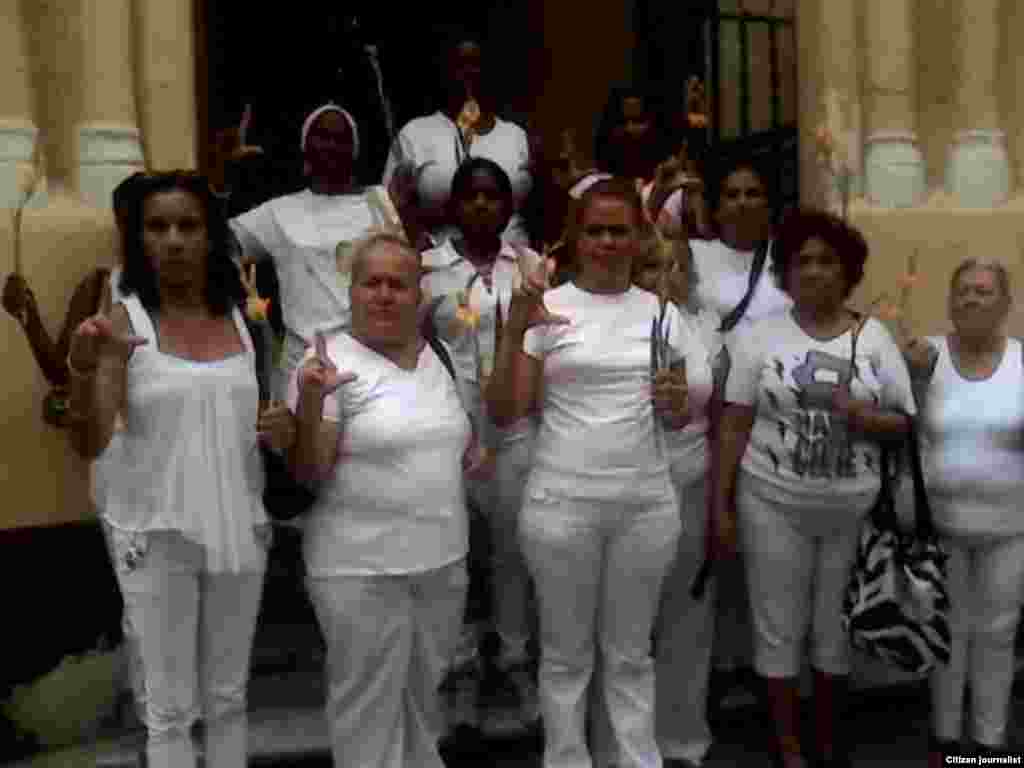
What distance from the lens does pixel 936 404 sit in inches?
183

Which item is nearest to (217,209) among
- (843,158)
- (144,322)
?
(144,322)


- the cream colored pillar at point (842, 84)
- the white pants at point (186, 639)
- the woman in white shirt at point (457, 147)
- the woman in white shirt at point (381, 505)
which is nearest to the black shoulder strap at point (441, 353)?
the woman in white shirt at point (381, 505)

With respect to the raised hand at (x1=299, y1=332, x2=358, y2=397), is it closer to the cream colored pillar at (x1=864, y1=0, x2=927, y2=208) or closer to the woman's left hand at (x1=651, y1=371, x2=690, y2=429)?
the woman's left hand at (x1=651, y1=371, x2=690, y2=429)

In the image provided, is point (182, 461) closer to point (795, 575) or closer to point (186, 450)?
point (186, 450)

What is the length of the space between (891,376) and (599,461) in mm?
945

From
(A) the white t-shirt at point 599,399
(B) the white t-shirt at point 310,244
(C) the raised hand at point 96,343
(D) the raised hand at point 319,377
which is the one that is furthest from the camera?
(B) the white t-shirt at point 310,244

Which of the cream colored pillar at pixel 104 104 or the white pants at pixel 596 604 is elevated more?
the cream colored pillar at pixel 104 104

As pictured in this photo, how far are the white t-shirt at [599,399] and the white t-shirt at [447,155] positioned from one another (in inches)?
41.6

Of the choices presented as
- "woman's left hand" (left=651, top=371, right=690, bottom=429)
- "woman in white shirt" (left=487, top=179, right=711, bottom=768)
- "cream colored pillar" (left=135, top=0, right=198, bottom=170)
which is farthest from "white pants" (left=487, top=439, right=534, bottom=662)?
"cream colored pillar" (left=135, top=0, right=198, bottom=170)

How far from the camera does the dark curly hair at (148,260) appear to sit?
3.92 m

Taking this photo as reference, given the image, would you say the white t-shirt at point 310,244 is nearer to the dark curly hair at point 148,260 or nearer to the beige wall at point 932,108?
the dark curly hair at point 148,260

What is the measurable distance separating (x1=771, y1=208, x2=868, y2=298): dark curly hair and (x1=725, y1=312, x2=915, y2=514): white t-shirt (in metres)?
0.17

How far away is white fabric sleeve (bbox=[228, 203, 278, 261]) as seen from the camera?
15.9 ft

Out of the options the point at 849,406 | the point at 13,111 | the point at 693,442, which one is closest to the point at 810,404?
the point at 849,406
